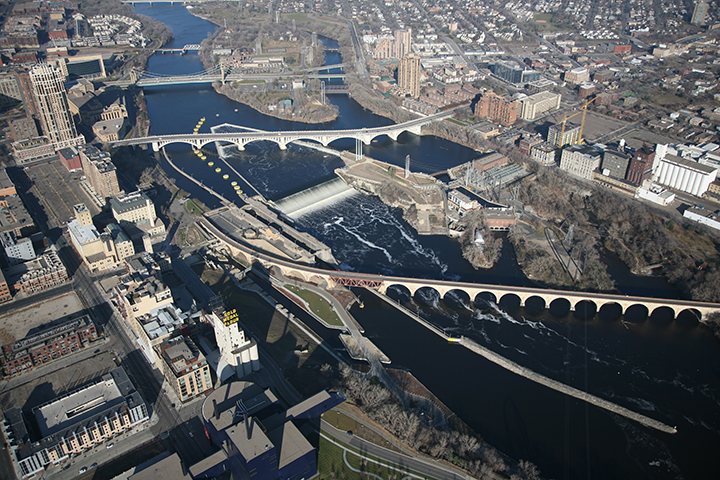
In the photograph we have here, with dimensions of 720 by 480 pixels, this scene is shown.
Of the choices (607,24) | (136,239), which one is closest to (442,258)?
(136,239)

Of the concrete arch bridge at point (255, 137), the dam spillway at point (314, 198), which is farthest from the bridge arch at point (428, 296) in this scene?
the concrete arch bridge at point (255, 137)

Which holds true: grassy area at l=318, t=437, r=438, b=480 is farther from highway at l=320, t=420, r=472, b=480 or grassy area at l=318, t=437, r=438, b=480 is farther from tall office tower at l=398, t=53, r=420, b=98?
tall office tower at l=398, t=53, r=420, b=98

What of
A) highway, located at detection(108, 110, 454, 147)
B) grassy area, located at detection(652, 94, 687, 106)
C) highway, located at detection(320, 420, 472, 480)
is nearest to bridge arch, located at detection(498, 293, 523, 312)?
highway, located at detection(320, 420, 472, 480)

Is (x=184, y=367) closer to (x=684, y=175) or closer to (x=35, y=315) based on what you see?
(x=35, y=315)

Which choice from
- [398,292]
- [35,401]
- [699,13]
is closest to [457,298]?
[398,292]

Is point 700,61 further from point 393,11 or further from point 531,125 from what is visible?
point 393,11

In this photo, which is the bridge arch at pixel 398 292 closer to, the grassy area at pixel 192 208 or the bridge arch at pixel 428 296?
the bridge arch at pixel 428 296
